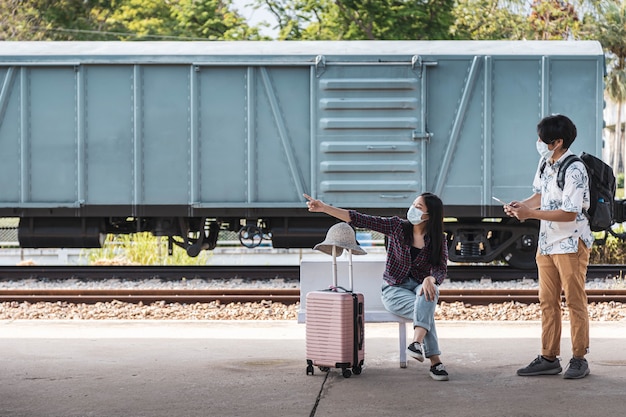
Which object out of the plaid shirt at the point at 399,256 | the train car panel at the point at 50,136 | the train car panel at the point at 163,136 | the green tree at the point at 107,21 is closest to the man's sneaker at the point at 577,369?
the plaid shirt at the point at 399,256

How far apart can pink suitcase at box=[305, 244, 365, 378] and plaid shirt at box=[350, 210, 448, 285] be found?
0.38 metres

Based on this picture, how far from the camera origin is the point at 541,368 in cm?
590

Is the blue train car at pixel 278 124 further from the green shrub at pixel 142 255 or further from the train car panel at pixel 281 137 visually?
the green shrub at pixel 142 255

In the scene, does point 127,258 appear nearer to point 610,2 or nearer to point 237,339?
point 237,339

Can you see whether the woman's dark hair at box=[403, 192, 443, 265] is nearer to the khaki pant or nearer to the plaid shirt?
the plaid shirt

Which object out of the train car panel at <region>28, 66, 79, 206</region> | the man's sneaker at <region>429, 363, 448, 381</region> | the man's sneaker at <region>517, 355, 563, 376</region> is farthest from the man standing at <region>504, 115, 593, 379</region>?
the train car panel at <region>28, 66, 79, 206</region>

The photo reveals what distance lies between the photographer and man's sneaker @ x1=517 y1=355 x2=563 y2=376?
19.3 ft

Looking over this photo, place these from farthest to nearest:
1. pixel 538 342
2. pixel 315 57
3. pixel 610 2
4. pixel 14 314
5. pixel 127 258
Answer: pixel 610 2
pixel 127 258
pixel 315 57
pixel 14 314
pixel 538 342

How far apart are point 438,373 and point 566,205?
136 cm

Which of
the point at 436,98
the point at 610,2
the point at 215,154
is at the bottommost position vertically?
the point at 215,154

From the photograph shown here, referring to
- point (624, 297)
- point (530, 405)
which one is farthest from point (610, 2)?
point (530, 405)

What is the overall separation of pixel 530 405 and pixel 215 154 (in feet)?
24.4

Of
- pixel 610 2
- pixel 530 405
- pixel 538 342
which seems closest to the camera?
pixel 530 405

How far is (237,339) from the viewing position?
756 cm
